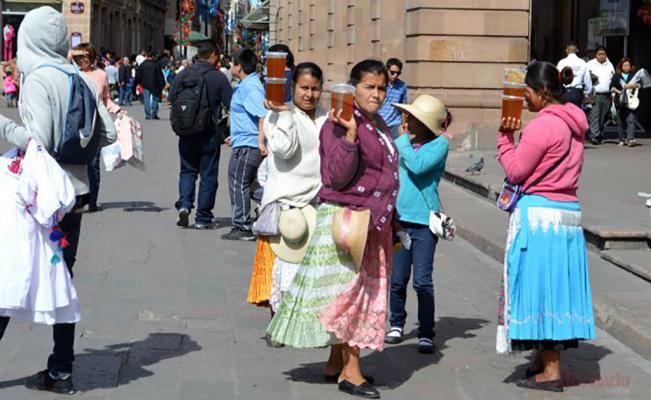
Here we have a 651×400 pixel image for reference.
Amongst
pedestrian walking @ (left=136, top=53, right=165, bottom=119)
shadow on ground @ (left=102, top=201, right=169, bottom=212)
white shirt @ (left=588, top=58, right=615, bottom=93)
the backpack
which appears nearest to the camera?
the backpack

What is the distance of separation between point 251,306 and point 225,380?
214cm

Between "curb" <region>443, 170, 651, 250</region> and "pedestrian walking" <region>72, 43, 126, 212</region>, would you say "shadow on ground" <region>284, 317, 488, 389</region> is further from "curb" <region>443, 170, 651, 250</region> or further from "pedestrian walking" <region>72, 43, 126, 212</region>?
"pedestrian walking" <region>72, 43, 126, 212</region>

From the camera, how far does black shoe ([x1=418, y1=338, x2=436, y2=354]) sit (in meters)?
8.13

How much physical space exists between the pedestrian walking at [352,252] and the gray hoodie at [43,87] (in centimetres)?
124

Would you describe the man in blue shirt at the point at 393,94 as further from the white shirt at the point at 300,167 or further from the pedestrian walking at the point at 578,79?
the pedestrian walking at the point at 578,79

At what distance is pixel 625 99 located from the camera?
2358 centimetres

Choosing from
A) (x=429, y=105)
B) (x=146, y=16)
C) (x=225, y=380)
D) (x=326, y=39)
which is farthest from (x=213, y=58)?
(x=146, y=16)

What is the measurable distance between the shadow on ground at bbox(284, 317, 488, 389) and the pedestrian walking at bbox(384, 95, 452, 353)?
0.47 feet

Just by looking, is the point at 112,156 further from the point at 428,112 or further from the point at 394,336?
the point at 428,112

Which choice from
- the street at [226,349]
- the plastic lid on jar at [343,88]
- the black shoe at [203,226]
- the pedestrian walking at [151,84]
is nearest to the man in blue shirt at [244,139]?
the black shoe at [203,226]

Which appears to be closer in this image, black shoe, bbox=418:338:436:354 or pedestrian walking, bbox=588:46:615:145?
black shoe, bbox=418:338:436:354

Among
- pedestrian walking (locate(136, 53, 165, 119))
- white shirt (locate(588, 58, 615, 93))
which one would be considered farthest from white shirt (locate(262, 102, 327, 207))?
pedestrian walking (locate(136, 53, 165, 119))

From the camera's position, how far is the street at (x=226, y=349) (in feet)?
23.5

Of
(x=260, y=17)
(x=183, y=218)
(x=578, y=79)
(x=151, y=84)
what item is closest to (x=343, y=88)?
(x=183, y=218)
